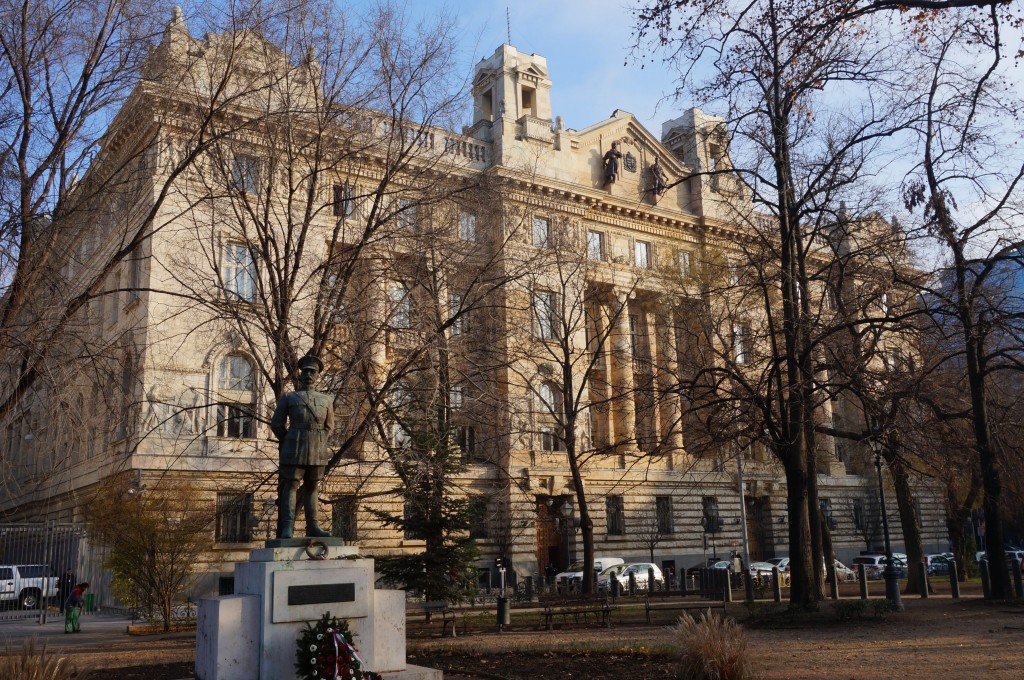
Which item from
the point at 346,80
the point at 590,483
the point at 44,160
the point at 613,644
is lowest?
the point at 613,644

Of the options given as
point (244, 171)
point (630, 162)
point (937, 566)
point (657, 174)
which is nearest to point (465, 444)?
point (244, 171)

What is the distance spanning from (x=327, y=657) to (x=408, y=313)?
9073mm

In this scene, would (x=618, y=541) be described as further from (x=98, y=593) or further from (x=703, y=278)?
(x=98, y=593)

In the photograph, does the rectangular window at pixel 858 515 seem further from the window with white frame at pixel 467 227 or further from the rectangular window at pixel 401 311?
the rectangular window at pixel 401 311

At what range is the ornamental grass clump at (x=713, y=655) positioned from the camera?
1071 cm

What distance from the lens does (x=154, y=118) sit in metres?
15.3

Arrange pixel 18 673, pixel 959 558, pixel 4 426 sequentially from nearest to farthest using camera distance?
pixel 18 673
pixel 4 426
pixel 959 558

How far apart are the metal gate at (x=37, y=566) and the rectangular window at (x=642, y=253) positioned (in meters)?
31.3

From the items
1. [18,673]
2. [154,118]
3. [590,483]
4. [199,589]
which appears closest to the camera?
[18,673]

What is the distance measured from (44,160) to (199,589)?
71.1ft

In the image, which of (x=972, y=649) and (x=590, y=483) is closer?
(x=972, y=649)

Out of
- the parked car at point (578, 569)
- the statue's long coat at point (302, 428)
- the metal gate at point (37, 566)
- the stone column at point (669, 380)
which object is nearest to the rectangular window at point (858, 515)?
the stone column at point (669, 380)

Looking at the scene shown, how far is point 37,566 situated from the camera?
1113 inches

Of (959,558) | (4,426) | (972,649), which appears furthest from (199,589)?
(959,558)
